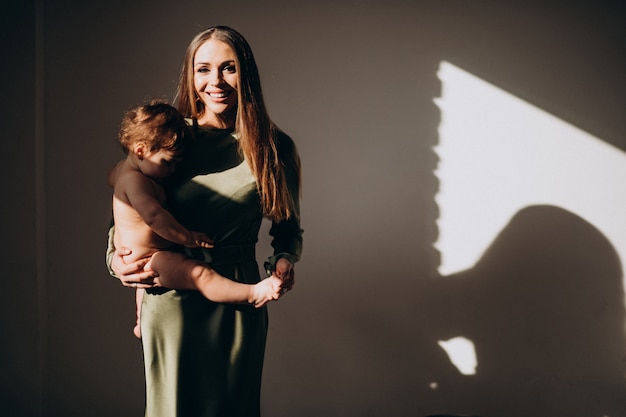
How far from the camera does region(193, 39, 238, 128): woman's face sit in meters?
1.75

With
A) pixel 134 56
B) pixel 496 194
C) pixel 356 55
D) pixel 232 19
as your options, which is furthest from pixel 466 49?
pixel 134 56

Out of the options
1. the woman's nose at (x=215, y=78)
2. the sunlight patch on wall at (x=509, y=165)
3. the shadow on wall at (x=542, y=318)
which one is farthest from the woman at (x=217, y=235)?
the shadow on wall at (x=542, y=318)

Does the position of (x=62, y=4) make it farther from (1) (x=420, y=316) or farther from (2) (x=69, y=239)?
(1) (x=420, y=316)

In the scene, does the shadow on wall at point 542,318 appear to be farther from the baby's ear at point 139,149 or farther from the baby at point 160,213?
the baby's ear at point 139,149

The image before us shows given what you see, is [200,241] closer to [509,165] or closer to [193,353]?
[193,353]

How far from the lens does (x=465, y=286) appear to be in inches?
114

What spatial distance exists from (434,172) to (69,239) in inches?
82.8

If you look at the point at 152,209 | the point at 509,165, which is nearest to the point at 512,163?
the point at 509,165

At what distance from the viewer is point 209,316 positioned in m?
1.78

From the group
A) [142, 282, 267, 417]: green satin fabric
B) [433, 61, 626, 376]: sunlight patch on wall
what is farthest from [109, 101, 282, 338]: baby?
[433, 61, 626, 376]: sunlight patch on wall

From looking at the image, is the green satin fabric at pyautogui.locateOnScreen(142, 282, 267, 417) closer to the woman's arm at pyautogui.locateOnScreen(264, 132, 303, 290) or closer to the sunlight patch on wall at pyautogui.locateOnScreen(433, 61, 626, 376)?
the woman's arm at pyautogui.locateOnScreen(264, 132, 303, 290)

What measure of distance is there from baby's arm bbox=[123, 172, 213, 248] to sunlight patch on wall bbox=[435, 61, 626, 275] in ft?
5.34

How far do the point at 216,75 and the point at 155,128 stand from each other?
0.91 ft

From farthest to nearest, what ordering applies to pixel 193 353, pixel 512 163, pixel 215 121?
pixel 512 163
pixel 215 121
pixel 193 353
